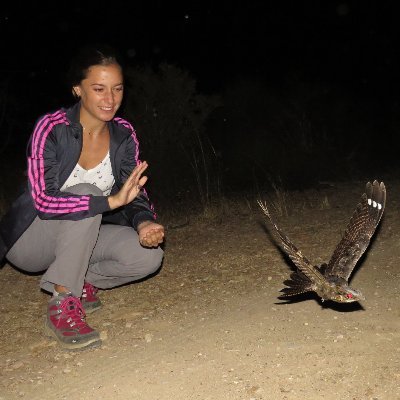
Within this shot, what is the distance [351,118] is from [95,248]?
15.5 m

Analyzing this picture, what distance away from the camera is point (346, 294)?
10.5 feet

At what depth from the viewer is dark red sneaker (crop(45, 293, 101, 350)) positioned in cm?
327

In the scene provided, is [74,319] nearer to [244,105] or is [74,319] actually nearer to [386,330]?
[386,330]

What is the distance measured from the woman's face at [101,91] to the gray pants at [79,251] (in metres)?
0.47

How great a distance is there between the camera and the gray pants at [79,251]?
3303mm

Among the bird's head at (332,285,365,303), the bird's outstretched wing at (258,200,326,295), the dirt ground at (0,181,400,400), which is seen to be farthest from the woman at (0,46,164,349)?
the bird's head at (332,285,365,303)

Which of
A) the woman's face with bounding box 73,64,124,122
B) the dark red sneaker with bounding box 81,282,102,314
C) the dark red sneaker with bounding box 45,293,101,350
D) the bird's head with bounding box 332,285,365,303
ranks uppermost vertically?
the woman's face with bounding box 73,64,124,122

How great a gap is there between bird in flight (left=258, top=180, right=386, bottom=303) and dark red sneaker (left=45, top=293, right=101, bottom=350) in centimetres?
122

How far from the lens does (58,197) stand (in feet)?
10.6

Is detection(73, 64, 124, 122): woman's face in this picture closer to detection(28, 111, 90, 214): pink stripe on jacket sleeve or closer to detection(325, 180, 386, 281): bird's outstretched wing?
detection(28, 111, 90, 214): pink stripe on jacket sleeve

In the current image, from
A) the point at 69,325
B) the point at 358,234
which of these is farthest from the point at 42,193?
the point at 358,234

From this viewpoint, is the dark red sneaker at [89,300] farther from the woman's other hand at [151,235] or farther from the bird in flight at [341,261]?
the bird in flight at [341,261]

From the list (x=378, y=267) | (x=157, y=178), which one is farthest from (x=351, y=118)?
(x=378, y=267)

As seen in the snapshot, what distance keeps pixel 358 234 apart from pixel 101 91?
1911 millimetres
